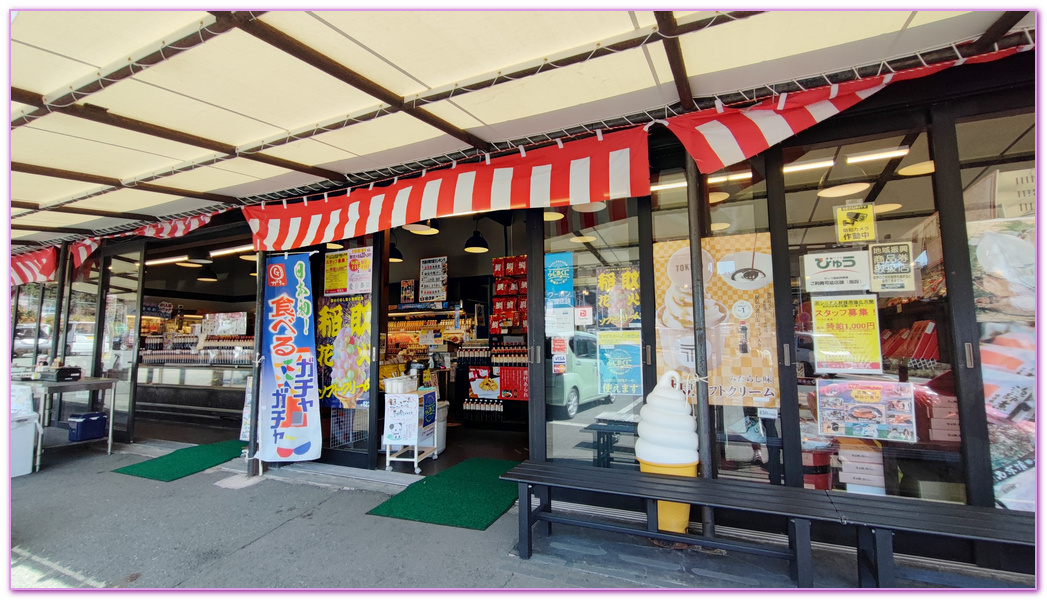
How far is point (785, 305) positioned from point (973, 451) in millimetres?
1302

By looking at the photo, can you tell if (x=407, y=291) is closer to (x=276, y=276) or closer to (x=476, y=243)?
(x=476, y=243)

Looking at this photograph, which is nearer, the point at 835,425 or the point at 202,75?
the point at 202,75

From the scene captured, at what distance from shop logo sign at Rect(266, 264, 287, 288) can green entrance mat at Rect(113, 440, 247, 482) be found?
2.05 meters

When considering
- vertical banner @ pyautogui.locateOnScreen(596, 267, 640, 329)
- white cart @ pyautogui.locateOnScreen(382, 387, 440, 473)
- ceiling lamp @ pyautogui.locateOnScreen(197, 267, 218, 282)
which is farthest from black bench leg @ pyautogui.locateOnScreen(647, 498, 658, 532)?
ceiling lamp @ pyautogui.locateOnScreen(197, 267, 218, 282)

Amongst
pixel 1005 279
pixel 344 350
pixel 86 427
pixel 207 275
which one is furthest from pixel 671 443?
pixel 207 275

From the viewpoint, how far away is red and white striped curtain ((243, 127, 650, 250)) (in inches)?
131

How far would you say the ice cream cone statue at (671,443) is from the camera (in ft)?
9.96

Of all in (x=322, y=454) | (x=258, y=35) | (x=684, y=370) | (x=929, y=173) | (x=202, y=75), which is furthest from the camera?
(x=322, y=454)

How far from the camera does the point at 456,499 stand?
3943 millimetres

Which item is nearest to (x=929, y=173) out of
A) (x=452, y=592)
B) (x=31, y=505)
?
(x=452, y=592)

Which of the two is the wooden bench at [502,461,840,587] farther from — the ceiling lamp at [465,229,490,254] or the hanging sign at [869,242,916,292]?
the ceiling lamp at [465,229,490,254]

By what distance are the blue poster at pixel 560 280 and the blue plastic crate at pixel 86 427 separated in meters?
6.02

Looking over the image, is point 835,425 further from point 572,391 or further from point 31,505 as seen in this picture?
point 31,505

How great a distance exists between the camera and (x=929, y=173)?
9.96ft
